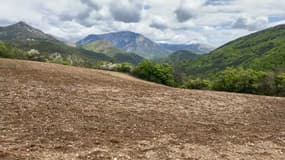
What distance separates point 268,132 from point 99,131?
695 centimetres

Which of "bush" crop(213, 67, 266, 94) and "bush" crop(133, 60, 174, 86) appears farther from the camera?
"bush" crop(133, 60, 174, 86)

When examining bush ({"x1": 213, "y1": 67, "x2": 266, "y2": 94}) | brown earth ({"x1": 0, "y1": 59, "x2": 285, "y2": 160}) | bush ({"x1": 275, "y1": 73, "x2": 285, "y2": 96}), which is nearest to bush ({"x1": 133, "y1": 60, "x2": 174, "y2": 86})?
bush ({"x1": 213, "y1": 67, "x2": 266, "y2": 94})

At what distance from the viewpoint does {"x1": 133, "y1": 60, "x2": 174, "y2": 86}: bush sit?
52.6m

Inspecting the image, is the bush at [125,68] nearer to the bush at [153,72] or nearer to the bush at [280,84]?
the bush at [153,72]

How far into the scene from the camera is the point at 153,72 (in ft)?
175

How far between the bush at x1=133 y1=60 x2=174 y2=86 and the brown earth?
31.4 meters

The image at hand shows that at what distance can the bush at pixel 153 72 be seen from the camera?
52.6m

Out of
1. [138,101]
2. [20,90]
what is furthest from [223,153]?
[20,90]

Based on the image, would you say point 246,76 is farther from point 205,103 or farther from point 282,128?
point 282,128

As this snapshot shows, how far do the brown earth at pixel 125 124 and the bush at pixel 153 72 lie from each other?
31.4 metres

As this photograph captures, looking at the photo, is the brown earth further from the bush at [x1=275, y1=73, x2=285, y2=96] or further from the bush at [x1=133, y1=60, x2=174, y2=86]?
the bush at [x1=133, y1=60, x2=174, y2=86]

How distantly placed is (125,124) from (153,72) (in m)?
40.8

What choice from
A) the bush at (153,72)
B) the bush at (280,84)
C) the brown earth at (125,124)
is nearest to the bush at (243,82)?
the bush at (280,84)

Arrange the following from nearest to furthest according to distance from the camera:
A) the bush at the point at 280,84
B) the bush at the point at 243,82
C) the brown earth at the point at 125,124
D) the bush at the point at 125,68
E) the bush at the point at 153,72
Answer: the brown earth at the point at 125,124 < the bush at the point at 280,84 < the bush at the point at 243,82 < the bush at the point at 125,68 < the bush at the point at 153,72
